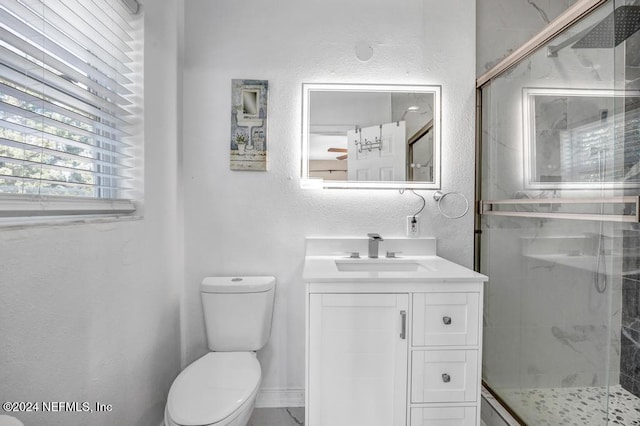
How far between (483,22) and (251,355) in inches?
89.4

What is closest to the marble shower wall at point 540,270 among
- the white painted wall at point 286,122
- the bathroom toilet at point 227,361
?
the white painted wall at point 286,122

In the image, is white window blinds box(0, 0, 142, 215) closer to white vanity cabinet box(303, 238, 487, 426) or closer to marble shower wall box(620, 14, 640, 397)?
white vanity cabinet box(303, 238, 487, 426)

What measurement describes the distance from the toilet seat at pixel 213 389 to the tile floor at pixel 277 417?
0.45 meters

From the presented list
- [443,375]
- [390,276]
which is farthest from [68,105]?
[443,375]

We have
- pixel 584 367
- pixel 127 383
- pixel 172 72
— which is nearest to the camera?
pixel 584 367

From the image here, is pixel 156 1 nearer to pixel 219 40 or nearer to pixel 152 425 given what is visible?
pixel 219 40

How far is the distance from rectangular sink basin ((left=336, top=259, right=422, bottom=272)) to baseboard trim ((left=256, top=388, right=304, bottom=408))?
31.6 inches

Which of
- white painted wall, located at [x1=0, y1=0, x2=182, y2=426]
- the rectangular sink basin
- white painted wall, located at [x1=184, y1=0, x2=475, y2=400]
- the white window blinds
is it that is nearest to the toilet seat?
white painted wall, located at [x1=0, y1=0, x2=182, y2=426]

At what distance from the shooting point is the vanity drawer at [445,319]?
128cm

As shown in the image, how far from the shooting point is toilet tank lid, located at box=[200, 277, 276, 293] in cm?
159

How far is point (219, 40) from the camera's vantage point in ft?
5.79

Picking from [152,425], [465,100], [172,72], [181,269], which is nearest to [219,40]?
[172,72]

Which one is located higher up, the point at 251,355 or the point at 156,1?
the point at 156,1

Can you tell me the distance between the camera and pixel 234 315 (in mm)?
1601
